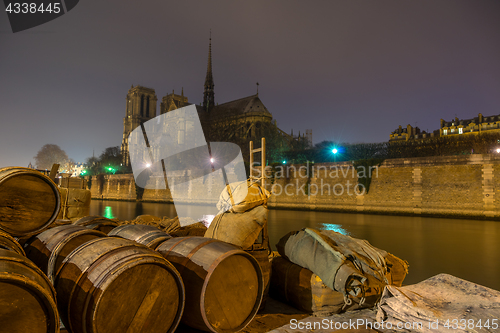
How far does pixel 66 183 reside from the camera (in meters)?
10.2

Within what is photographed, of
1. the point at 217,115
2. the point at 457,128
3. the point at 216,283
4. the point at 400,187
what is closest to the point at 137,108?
the point at 217,115

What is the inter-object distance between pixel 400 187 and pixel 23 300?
72.8ft

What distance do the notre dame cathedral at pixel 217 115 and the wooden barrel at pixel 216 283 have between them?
39.1m

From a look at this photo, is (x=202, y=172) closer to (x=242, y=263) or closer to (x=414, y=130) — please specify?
(x=242, y=263)

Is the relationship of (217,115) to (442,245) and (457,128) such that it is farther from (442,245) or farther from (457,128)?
(442,245)

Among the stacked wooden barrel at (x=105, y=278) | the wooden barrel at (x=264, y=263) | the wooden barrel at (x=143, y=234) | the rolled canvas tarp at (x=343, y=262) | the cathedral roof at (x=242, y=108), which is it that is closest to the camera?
the stacked wooden barrel at (x=105, y=278)

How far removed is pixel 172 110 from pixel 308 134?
27.8 metres

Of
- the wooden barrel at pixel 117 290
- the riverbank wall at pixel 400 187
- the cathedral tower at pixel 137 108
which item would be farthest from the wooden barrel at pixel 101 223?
the cathedral tower at pixel 137 108

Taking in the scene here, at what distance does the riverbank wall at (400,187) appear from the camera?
17516mm

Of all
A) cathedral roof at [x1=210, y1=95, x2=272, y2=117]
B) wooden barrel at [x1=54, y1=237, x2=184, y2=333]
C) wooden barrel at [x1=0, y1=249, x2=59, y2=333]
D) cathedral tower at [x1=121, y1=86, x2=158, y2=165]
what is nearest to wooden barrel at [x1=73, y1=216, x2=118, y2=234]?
wooden barrel at [x1=54, y1=237, x2=184, y2=333]

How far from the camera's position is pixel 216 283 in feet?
7.98

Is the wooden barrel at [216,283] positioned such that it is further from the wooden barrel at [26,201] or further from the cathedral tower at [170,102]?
the cathedral tower at [170,102]

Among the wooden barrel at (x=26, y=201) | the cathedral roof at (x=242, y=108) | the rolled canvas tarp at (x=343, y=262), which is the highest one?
the cathedral roof at (x=242, y=108)

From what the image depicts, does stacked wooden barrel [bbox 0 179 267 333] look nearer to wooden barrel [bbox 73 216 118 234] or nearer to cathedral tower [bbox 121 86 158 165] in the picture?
wooden barrel [bbox 73 216 118 234]
